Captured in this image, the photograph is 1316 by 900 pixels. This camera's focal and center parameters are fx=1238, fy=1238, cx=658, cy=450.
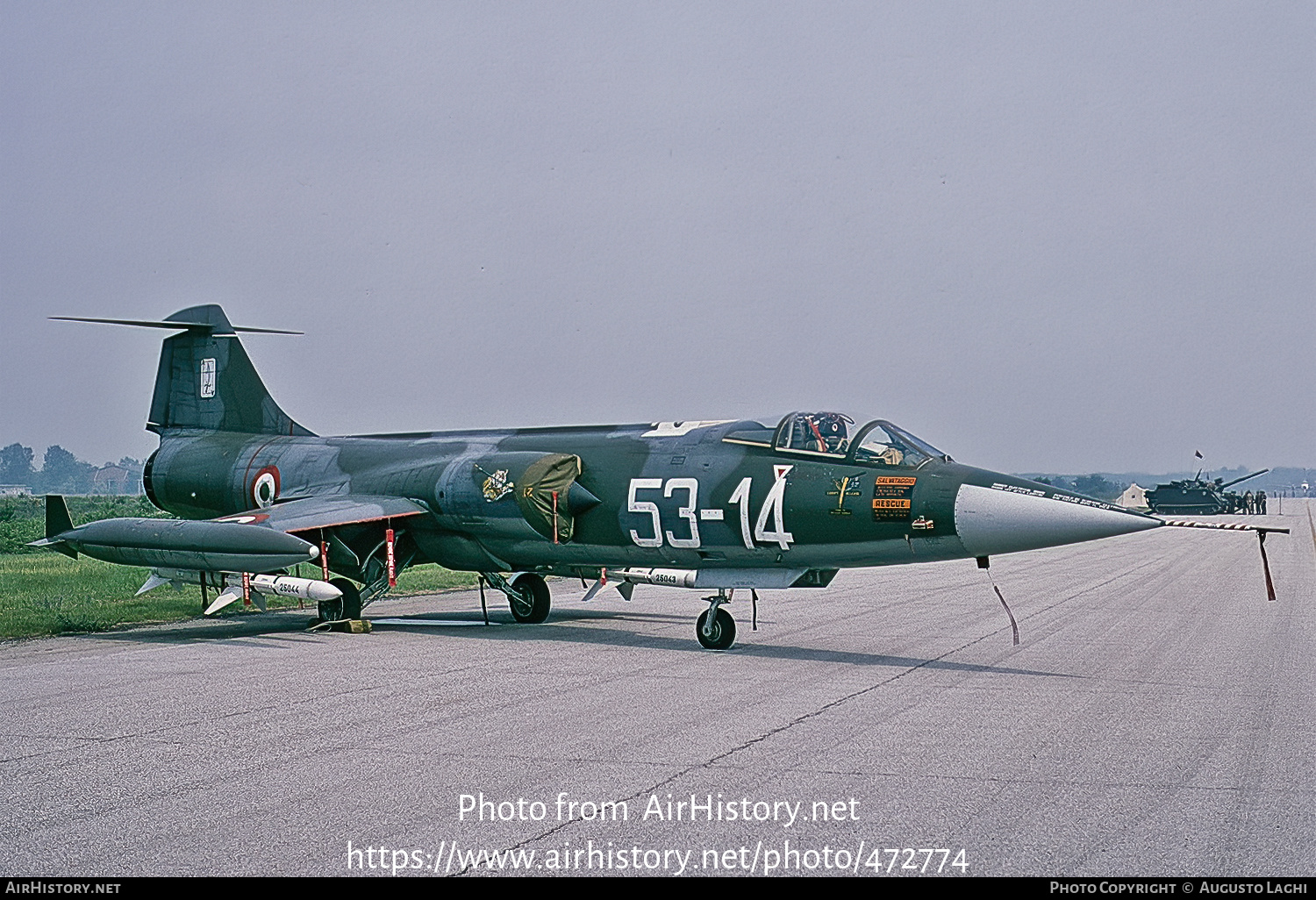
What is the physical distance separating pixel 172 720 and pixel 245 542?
214 inches

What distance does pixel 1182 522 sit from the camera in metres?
11.3

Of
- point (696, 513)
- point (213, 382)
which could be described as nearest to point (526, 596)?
point (696, 513)

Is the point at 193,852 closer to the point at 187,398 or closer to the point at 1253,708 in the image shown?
the point at 1253,708

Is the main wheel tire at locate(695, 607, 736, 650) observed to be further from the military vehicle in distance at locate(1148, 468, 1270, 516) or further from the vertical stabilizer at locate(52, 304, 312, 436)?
the military vehicle in distance at locate(1148, 468, 1270, 516)

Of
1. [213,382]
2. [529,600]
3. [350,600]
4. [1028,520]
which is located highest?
[213,382]

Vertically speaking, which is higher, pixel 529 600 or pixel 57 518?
pixel 57 518

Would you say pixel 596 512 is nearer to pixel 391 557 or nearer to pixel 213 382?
pixel 391 557

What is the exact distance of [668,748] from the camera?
805 centimetres

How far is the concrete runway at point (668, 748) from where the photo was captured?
5.76 m

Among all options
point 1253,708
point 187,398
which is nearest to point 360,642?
point 187,398

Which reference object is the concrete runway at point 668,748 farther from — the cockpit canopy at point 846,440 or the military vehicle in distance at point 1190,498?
the military vehicle in distance at point 1190,498

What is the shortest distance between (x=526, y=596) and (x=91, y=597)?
25.5ft

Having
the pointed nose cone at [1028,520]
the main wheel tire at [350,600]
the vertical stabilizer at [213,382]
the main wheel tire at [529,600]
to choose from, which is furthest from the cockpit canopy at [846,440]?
the vertical stabilizer at [213,382]

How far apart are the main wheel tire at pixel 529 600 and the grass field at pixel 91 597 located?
15.3ft
